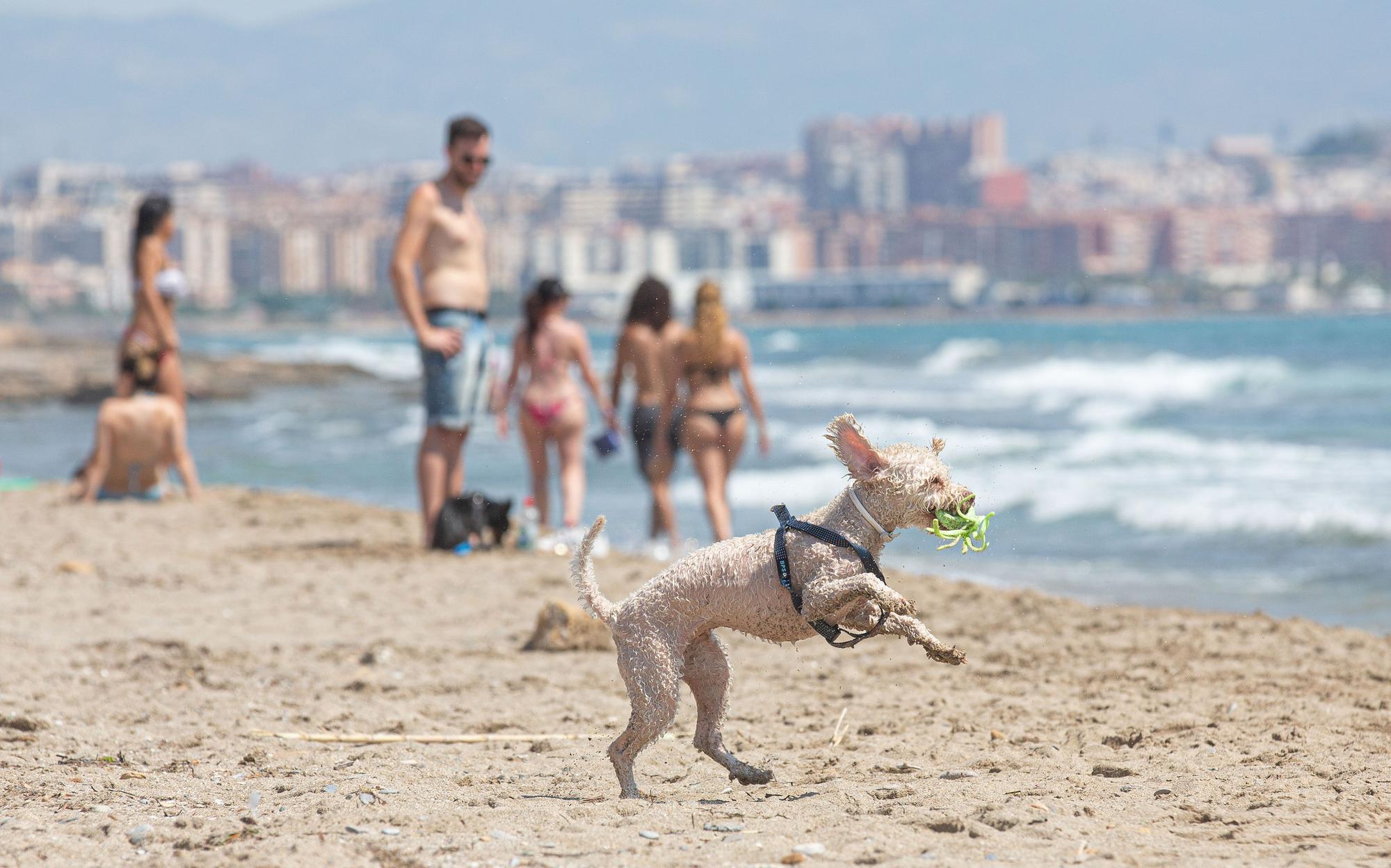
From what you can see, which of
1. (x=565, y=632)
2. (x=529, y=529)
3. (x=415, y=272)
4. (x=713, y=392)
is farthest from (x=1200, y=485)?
(x=565, y=632)

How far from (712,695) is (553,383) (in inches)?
229

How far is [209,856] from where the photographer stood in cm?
373

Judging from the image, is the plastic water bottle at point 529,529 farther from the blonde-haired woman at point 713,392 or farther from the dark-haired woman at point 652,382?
the blonde-haired woman at point 713,392

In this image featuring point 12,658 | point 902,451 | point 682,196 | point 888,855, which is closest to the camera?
point 888,855

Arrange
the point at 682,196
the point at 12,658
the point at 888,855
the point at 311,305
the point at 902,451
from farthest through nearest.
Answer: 1. the point at 682,196
2. the point at 311,305
3. the point at 12,658
4. the point at 902,451
5. the point at 888,855

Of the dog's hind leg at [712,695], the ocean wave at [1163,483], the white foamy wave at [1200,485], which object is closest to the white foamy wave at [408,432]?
the ocean wave at [1163,483]

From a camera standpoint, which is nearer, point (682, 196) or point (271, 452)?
point (271, 452)

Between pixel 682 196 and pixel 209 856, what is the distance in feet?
626

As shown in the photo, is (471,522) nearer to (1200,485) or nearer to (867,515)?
(867,515)

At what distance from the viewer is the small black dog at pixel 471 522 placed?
931 cm

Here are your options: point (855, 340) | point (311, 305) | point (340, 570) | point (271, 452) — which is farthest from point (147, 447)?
point (311, 305)

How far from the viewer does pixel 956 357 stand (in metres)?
54.1

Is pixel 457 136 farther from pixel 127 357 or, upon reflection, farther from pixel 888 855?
pixel 888 855

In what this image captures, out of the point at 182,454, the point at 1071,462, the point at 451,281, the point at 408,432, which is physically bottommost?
the point at 408,432
